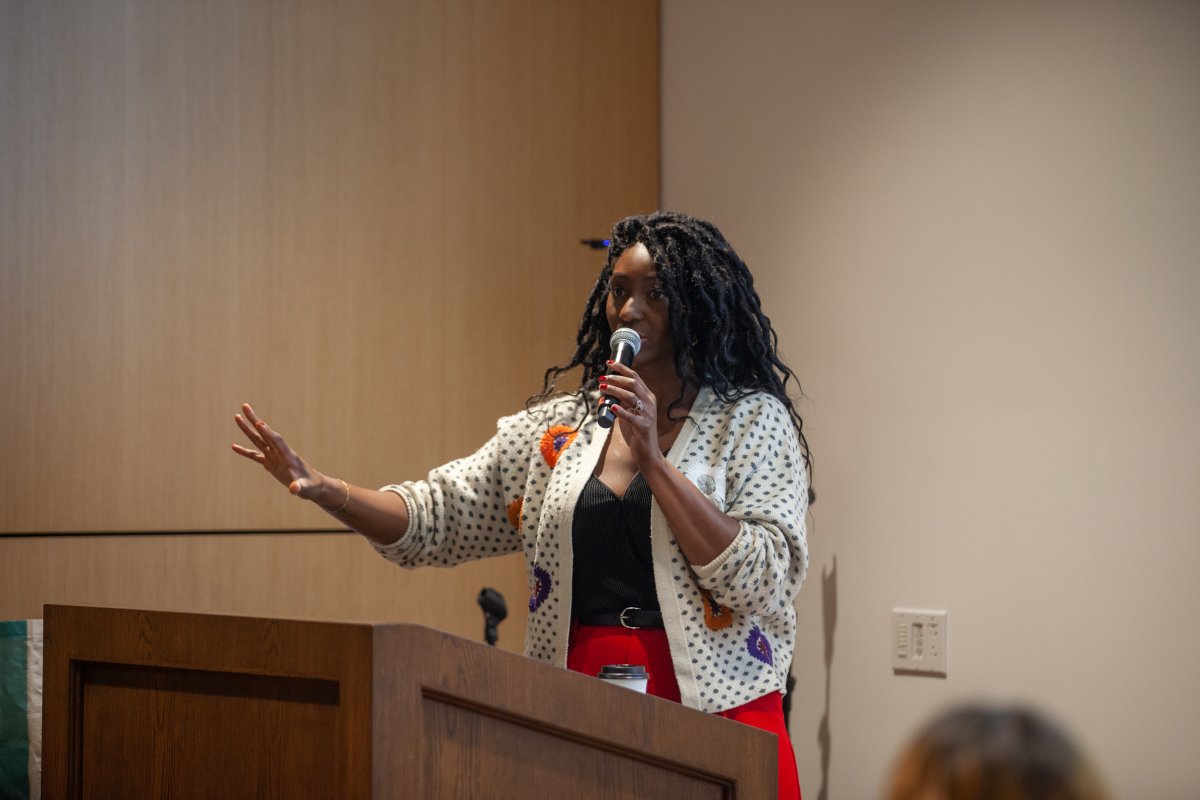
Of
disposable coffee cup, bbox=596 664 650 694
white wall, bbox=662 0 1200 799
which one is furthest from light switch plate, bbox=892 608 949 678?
disposable coffee cup, bbox=596 664 650 694

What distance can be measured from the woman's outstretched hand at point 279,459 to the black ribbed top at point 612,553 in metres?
0.42

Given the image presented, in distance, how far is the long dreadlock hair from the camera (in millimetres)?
2193

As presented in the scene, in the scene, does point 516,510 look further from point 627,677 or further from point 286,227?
point 286,227

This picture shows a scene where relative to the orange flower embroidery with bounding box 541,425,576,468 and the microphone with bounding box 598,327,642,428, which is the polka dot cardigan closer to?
the orange flower embroidery with bounding box 541,425,576,468

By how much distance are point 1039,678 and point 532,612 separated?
4.49 ft

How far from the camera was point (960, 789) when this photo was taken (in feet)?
2.21

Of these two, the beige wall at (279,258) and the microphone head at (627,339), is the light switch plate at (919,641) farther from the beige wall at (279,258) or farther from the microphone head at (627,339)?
the microphone head at (627,339)

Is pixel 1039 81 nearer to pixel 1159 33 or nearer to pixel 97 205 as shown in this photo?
pixel 1159 33

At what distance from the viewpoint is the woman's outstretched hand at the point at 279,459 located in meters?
1.90

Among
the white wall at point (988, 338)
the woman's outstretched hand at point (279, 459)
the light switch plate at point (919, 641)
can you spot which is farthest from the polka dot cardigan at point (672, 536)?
the light switch plate at point (919, 641)

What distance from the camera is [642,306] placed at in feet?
7.20

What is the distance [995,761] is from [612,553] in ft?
4.54

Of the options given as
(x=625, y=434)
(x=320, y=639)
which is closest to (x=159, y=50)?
(x=625, y=434)

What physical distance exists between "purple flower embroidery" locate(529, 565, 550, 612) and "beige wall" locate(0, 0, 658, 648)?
3.15ft
